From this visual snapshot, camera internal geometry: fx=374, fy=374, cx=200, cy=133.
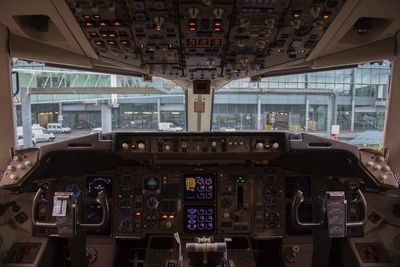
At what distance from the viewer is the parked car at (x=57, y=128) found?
A: 3.28 metres

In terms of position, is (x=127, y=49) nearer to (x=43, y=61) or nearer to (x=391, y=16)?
(x=43, y=61)

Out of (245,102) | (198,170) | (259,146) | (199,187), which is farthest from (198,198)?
(245,102)

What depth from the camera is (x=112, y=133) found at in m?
2.49

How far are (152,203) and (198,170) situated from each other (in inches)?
16.5

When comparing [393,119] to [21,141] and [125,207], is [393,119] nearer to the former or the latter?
[125,207]

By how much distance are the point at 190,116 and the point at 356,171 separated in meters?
2.99

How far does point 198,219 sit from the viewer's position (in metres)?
2.79

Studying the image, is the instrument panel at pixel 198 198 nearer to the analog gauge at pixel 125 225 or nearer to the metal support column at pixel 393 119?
the analog gauge at pixel 125 225

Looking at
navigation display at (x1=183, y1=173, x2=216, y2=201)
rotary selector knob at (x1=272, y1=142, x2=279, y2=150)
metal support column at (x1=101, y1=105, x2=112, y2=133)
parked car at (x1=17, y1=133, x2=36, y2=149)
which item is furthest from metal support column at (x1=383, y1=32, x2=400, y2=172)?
parked car at (x1=17, y1=133, x2=36, y2=149)

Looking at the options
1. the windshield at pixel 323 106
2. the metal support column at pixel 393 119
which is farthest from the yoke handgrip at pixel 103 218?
the metal support column at pixel 393 119

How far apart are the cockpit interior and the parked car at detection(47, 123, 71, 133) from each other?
35 cm

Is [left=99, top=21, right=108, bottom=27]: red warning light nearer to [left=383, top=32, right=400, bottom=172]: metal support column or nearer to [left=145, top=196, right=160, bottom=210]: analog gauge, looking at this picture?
[left=145, top=196, right=160, bottom=210]: analog gauge

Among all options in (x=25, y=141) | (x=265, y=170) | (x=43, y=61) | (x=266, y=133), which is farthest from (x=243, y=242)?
(x=43, y=61)

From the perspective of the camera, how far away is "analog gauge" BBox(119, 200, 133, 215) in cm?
276
